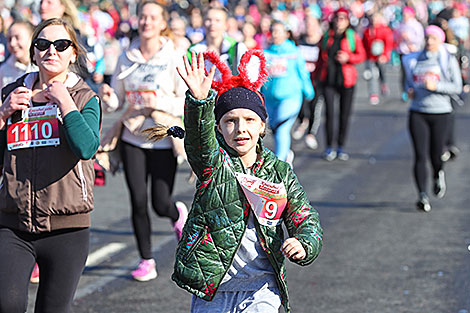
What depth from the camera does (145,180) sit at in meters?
6.91

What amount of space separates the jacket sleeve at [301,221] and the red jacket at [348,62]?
9528 mm

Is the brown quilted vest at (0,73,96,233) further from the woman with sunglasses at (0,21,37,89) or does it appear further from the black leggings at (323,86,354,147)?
the black leggings at (323,86,354,147)

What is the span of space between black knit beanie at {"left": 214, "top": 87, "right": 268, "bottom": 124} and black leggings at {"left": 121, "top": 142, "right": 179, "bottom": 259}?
9.70 ft

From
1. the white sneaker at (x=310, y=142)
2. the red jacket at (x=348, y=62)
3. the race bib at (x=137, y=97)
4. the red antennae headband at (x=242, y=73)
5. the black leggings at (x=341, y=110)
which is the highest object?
the red antennae headband at (x=242, y=73)

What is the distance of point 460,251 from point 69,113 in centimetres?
472

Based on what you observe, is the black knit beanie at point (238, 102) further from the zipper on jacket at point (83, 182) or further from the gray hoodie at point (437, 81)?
the gray hoodie at point (437, 81)

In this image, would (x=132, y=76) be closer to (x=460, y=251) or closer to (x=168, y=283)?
(x=168, y=283)

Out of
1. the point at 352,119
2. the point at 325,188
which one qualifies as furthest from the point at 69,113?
the point at 352,119

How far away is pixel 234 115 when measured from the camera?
3.89 m

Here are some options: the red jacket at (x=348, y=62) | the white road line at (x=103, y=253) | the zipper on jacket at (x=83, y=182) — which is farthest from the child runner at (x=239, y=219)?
the red jacket at (x=348, y=62)

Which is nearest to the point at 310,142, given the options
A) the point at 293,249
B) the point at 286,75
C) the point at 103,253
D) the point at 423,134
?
the point at 286,75

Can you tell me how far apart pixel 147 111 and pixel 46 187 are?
2.64m

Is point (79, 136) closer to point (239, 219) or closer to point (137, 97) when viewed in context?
point (239, 219)

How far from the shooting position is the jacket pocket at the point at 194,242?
3789mm
